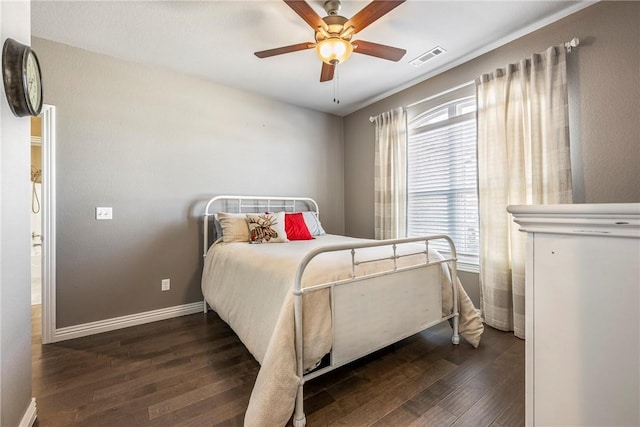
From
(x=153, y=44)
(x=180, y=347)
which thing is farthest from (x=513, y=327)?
(x=153, y=44)

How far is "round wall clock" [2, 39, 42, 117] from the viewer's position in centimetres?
118

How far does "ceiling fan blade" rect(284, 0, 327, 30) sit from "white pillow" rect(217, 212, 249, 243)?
5.84 ft

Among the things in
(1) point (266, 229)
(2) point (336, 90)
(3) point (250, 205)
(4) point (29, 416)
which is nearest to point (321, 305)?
(1) point (266, 229)

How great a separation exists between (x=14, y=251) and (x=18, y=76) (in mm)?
781

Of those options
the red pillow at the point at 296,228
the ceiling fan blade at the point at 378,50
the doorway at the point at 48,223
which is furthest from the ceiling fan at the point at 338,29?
the doorway at the point at 48,223

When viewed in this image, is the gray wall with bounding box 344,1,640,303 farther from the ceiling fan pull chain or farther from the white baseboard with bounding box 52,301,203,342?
the white baseboard with bounding box 52,301,203,342

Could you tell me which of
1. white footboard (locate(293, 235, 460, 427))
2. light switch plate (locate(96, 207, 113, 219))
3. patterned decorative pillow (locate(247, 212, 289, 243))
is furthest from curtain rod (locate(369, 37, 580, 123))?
light switch plate (locate(96, 207, 113, 219))

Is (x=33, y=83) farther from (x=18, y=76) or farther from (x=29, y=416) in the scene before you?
(x=29, y=416)

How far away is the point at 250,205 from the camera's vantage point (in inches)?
131

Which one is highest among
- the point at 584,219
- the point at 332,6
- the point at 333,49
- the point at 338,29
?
the point at 332,6

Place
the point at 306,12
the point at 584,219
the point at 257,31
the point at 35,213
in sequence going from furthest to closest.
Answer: the point at 35,213, the point at 257,31, the point at 306,12, the point at 584,219

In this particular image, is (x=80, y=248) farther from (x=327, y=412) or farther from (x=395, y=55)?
(x=395, y=55)

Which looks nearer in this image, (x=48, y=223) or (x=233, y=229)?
(x=48, y=223)

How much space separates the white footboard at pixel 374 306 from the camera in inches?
53.6
